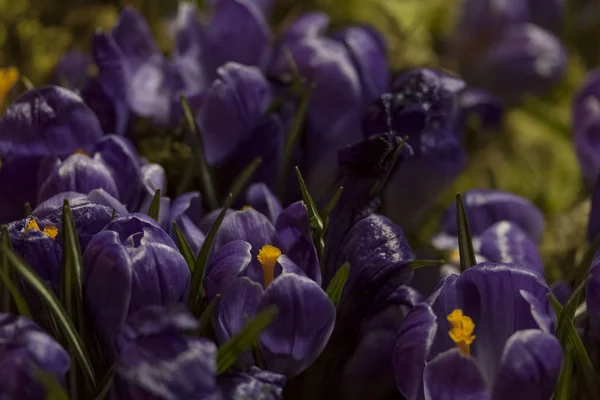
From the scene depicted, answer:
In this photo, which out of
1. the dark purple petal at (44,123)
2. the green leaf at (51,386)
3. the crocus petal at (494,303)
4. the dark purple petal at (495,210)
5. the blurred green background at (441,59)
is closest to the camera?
the green leaf at (51,386)

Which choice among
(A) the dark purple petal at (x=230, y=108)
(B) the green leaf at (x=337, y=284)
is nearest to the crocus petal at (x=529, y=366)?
(B) the green leaf at (x=337, y=284)

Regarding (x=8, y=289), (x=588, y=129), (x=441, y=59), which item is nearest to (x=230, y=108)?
A: (x=8, y=289)

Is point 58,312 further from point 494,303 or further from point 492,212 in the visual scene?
point 492,212

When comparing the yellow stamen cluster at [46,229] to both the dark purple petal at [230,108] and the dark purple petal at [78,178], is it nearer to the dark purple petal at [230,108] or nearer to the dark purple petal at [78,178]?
the dark purple petal at [78,178]

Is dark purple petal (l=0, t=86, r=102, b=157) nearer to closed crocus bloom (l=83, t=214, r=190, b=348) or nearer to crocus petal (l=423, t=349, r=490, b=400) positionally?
closed crocus bloom (l=83, t=214, r=190, b=348)

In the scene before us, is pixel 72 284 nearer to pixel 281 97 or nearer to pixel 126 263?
pixel 126 263

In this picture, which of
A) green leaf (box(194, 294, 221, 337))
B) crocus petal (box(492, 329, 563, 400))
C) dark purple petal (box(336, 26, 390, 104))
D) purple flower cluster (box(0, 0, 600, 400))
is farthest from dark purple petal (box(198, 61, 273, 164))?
crocus petal (box(492, 329, 563, 400))
